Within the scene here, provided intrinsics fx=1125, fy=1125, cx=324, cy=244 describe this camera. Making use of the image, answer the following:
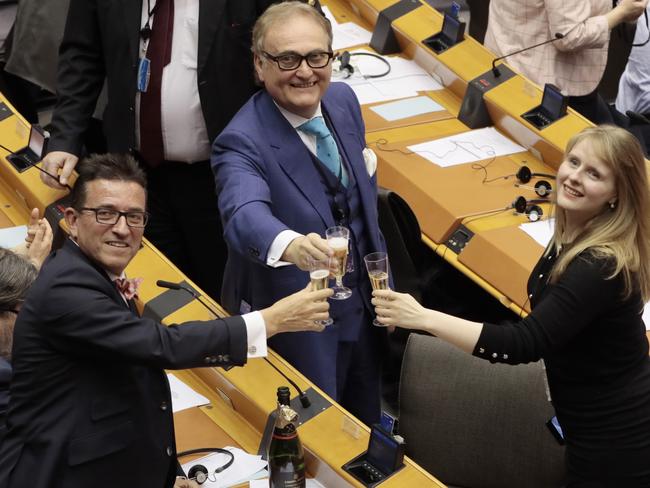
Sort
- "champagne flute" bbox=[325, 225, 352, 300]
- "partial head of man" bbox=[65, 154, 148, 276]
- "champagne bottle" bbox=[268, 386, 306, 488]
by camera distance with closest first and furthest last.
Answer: "partial head of man" bbox=[65, 154, 148, 276] → "champagne bottle" bbox=[268, 386, 306, 488] → "champagne flute" bbox=[325, 225, 352, 300]

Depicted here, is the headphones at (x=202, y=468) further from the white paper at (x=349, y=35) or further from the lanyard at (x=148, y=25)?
the white paper at (x=349, y=35)

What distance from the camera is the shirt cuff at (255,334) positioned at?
2.64 m

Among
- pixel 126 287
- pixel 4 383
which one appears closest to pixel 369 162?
pixel 126 287

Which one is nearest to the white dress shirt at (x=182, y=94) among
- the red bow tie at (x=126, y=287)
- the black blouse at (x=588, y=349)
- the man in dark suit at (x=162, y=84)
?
the man in dark suit at (x=162, y=84)

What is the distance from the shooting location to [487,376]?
3355 mm

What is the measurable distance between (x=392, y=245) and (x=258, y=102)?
3.18 feet

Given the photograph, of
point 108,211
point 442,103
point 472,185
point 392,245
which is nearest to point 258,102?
point 108,211

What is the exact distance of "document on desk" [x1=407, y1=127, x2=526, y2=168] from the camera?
4.71 meters

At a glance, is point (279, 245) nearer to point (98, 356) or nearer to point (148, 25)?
point (98, 356)

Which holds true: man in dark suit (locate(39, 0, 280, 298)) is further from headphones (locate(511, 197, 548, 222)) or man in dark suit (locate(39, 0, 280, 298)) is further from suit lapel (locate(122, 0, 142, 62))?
headphones (locate(511, 197, 548, 222))

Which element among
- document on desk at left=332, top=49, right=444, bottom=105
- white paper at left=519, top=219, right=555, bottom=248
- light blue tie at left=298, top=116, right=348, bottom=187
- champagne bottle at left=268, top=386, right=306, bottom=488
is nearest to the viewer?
champagne bottle at left=268, top=386, right=306, bottom=488

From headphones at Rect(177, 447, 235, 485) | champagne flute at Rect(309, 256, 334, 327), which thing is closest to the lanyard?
champagne flute at Rect(309, 256, 334, 327)

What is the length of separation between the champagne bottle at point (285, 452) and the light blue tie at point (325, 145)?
70 cm

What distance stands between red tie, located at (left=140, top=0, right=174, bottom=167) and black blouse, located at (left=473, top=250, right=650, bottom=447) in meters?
1.48
